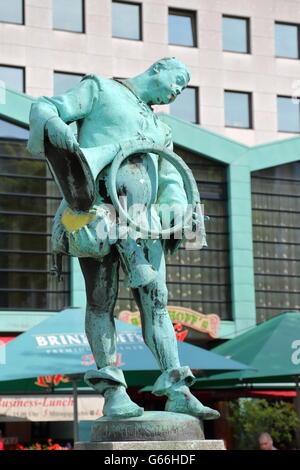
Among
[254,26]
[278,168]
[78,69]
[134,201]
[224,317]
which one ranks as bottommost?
[134,201]

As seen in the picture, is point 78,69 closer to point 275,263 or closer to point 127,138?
point 275,263

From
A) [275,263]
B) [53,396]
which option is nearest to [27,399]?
[53,396]

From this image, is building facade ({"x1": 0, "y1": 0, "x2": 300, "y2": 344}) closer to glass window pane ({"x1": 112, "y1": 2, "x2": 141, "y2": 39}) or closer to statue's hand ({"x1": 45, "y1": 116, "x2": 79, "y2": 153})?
glass window pane ({"x1": 112, "y1": 2, "x2": 141, "y2": 39})

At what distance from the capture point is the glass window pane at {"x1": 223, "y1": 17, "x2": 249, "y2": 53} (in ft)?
107

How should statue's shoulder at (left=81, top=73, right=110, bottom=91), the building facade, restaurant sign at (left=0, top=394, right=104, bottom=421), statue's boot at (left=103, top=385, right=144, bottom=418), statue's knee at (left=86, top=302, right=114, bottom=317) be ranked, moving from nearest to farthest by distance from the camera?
statue's boot at (left=103, top=385, right=144, bottom=418) → statue's knee at (left=86, top=302, right=114, bottom=317) → statue's shoulder at (left=81, top=73, right=110, bottom=91) → restaurant sign at (left=0, top=394, right=104, bottom=421) → the building facade

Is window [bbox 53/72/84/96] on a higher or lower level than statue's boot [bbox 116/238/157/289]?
higher

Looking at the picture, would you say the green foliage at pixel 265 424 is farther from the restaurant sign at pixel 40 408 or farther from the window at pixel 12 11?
the window at pixel 12 11

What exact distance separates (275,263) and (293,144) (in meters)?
3.75

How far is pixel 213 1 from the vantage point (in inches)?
1280

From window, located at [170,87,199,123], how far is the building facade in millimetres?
38

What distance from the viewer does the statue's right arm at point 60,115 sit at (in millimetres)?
5191

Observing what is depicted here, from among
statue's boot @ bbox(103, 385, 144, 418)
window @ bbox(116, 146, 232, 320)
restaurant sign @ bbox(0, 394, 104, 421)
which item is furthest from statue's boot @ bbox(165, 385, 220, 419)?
window @ bbox(116, 146, 232, 320)

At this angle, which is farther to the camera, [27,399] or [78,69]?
[78,69]
